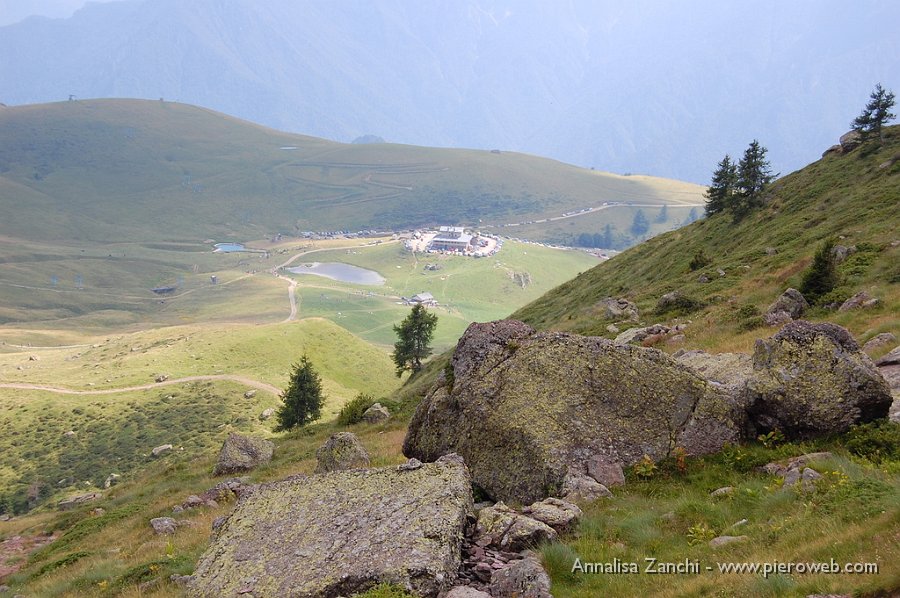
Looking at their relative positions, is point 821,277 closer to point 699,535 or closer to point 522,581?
point 699,535

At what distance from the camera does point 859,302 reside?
2388cm

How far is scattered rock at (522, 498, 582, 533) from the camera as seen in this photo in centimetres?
1116

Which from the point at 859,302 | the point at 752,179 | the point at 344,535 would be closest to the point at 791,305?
the point at 859,302

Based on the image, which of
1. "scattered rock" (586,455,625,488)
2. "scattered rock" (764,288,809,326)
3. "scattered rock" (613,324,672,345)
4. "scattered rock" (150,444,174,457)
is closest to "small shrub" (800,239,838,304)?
"scattered rock" (764,288,809,326)

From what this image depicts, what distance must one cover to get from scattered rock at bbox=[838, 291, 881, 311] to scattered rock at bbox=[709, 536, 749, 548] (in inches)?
745

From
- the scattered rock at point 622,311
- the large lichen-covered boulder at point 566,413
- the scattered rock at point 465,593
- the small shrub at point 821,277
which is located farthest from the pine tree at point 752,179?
the scattered rock at point 465,593

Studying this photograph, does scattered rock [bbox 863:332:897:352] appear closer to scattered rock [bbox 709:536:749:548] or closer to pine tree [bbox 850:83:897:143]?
scattered rock [bbox 709:536:749:548]

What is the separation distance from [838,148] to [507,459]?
74404mm

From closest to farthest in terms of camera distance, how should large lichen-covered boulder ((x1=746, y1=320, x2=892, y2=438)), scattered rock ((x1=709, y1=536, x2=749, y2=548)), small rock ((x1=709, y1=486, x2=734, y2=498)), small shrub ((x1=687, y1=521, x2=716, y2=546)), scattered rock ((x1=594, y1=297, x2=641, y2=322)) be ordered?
1. scattered rock ((x1=709, y1=536, x2=749, y2=548))
2. small shrub ((x1=687, y1=521, x2=716, y2=546))
3. small rock ((x1=709, y1=486, x2=734, y2=498))
4. large lichen-covered boulder ((x1=746, y1=320, x2=892, y2=438))
5. scattered rock ((x1=594, y1=297, x2=641, y2=322))

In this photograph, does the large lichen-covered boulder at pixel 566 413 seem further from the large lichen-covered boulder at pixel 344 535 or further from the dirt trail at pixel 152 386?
the dirt trail at pixel 152 386

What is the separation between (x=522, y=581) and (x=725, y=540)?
3.84m

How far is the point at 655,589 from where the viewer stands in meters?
8.88

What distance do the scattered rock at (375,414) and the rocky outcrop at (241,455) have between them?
8.00 m

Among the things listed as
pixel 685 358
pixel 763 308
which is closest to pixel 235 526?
pixel 685 358
